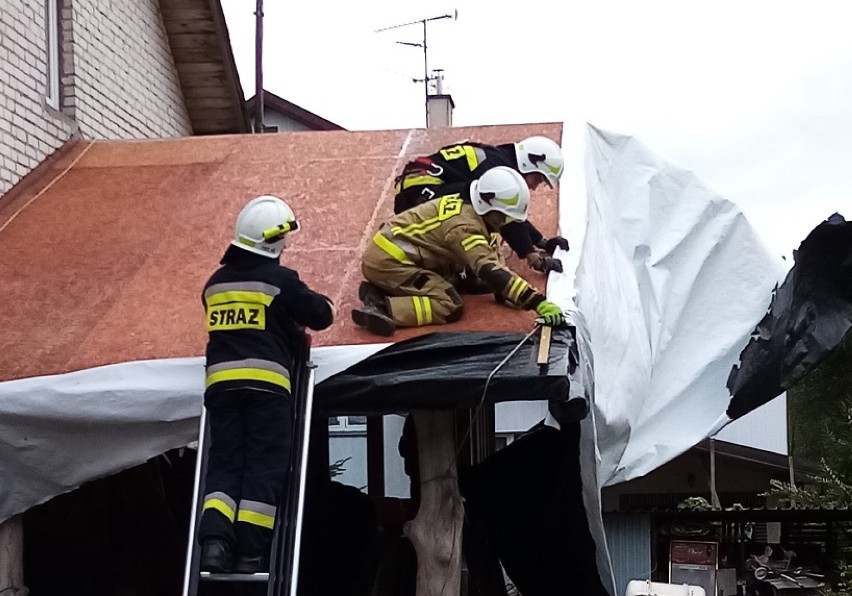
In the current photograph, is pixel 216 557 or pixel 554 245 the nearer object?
pixel 216 557

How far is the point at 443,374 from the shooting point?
4762 millimetres

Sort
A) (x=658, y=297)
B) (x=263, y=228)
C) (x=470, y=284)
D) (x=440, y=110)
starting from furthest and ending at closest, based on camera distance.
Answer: (x=440, y=110)
(x=658, y=297)
(x=470, y=284)
(x=263, y=228)

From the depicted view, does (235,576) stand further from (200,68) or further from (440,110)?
(440,110)

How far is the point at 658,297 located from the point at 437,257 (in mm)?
1780

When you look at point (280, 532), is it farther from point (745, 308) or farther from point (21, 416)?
point (745, 308)

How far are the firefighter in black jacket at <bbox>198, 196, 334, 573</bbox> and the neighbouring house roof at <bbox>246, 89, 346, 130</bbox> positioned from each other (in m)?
12.7

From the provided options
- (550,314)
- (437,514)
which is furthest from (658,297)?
(437,514)

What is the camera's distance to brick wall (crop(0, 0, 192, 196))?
764cm

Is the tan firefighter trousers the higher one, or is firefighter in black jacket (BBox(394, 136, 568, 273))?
firefighter in black jacket (BBox(394, 136, 568, 273))

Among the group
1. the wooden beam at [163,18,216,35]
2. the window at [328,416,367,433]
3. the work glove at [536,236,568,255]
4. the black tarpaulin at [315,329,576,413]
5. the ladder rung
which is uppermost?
the wooden beam at [163,18,216,35]

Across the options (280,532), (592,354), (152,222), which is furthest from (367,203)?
(280,532)

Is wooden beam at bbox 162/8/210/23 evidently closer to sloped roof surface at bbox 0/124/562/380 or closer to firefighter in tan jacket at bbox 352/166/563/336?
sloped roof surface at bbox 0/124/562/380

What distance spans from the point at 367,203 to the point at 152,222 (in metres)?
1.32

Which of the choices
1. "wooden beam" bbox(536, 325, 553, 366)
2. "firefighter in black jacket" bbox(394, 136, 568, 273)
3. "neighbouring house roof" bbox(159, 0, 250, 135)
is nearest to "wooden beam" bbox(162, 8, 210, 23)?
"neighbouring house roof" bbox(159, 0, 250, 135)
